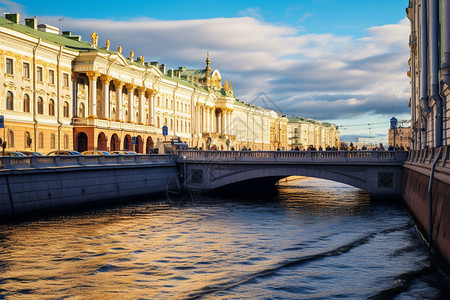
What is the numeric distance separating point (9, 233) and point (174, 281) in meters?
11.7

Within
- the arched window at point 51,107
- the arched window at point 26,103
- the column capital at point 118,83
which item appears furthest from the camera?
the column capital at point 118,83

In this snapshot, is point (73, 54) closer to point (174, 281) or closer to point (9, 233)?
point (9, 233)

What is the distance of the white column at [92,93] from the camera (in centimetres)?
6375

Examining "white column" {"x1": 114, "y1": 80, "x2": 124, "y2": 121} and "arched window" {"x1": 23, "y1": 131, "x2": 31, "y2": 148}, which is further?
"white column" {"x1": 114, "y1": 80, "x2": 124, "y2": 121}

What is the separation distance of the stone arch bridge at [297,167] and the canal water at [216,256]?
22.2 feet

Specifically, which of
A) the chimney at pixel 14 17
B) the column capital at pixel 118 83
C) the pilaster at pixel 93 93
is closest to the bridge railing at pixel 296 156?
the pilaster at pixel 93 93

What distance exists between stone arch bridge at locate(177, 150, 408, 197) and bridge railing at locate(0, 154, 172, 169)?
302 centimetres

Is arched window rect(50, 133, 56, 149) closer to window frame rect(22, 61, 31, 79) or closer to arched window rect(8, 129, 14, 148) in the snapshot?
arched window rect(8, 129, 14, 148)

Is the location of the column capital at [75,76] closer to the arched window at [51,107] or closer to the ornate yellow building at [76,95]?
the ornate yellow building at [76,95]

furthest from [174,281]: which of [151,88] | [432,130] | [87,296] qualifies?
[151,88]

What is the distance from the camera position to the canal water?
1809 cm

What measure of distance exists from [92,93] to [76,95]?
1778 millimetres

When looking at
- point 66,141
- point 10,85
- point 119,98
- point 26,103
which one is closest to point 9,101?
point 10,85

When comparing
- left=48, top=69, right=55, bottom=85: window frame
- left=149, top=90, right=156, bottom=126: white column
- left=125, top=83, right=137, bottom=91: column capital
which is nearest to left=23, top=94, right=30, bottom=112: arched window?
left=48, top=69, right=55, bottom=85: window frame
